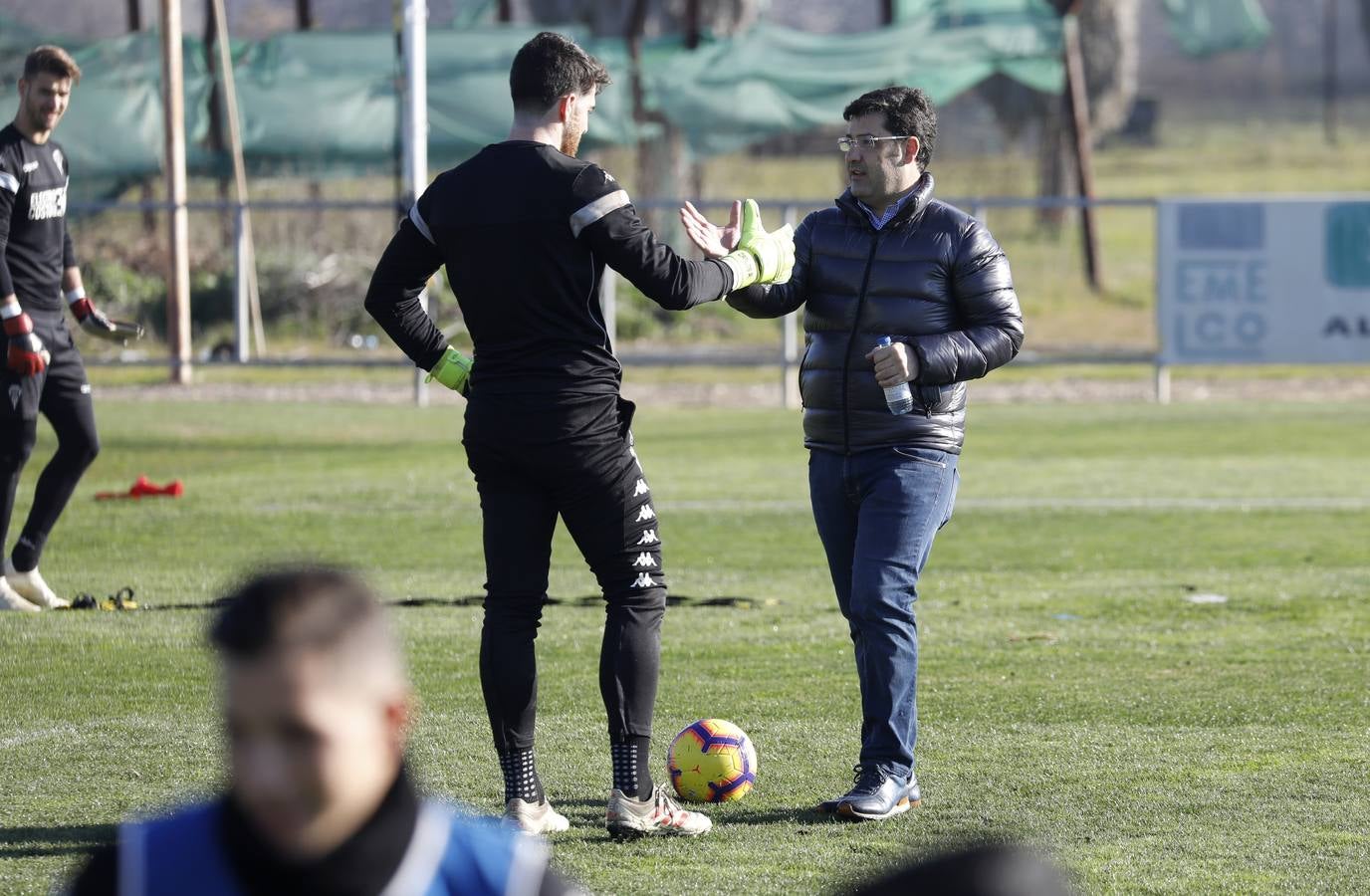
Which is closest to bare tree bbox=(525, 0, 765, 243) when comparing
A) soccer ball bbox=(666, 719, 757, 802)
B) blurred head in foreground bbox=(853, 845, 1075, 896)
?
soccer ball bbox=(666, 719, 757, 802)

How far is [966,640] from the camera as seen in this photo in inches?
330

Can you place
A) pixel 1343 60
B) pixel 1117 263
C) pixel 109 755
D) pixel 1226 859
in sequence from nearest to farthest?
1. pixel 1226 859
2. pixel 109 755
3. pixel 1117 263
4. pixel 1343 60

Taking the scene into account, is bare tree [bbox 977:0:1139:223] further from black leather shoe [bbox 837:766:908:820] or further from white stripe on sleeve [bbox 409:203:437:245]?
white stripe on sleeve [bbox 409:203:437:245]

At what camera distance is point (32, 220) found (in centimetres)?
829

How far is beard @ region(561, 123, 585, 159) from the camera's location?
16.8ft

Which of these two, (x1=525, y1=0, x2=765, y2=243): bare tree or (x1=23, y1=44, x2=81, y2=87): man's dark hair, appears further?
(x1=525, y1=0, x2=765, y2=243): bare tree

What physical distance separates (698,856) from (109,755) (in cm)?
213

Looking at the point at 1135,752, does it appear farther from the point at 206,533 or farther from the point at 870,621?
the point at 206,533

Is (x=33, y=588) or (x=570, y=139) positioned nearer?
(x=570, y=139)

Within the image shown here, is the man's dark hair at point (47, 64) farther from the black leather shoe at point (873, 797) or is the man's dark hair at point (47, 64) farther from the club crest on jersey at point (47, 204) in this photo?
the black leather shoe at point (873, 797)

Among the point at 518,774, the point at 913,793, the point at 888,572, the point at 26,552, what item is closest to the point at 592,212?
the point at 888,572

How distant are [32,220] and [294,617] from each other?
6.96 m

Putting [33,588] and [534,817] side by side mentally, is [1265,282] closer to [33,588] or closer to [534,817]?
[33,588]

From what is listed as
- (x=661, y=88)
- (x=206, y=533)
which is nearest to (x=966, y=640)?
(x=206, y=533)
